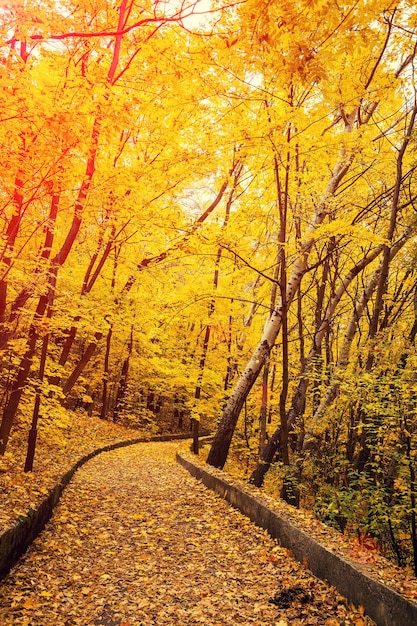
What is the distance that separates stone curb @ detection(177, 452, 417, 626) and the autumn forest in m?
1.35

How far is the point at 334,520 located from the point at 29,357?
650cm

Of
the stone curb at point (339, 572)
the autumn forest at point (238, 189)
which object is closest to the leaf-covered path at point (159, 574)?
the stone curb at point (339, 572)

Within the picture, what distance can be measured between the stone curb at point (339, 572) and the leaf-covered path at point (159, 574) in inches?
4.6

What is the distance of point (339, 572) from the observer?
13.7 ft

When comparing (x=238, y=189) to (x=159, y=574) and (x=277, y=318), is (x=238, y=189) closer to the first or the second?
(x=277, y=318)

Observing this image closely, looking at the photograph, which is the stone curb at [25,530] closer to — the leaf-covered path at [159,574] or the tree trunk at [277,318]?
the leaf-covered path at [159,574]

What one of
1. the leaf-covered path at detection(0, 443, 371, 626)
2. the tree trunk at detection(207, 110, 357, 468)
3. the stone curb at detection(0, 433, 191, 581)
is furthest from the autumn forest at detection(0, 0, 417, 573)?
the leaf-covered path at detection(0, 443, 371, 626)

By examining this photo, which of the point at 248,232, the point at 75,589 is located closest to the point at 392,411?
the point at 75,589

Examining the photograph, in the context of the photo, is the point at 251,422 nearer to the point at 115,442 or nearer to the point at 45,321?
the point at 115,442

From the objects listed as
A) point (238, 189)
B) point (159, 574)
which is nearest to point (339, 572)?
point (159, 574)

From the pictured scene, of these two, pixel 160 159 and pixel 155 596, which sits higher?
pixel 160 159

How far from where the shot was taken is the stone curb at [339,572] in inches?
133

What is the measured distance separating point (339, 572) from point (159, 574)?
2.18 m

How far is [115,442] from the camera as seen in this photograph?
1659 cm
